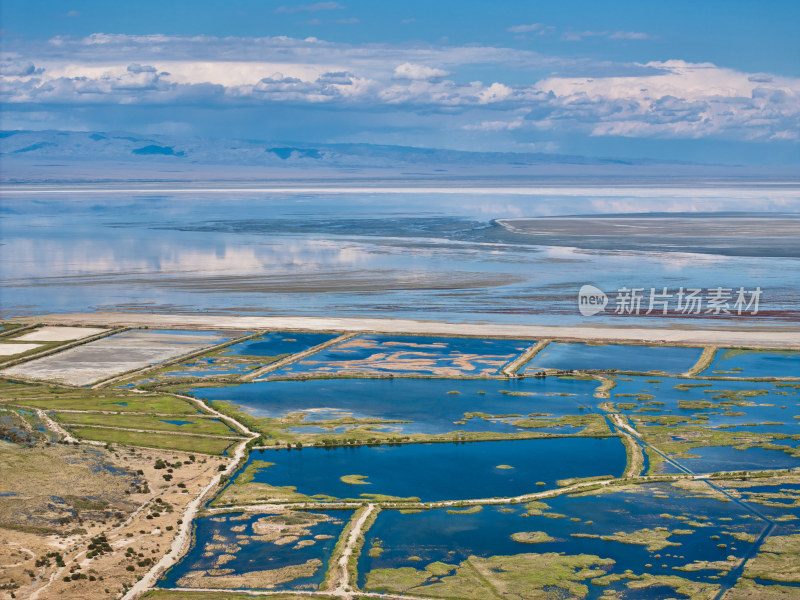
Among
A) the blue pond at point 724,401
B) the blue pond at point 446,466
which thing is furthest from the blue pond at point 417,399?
the blue pond at point 446,466

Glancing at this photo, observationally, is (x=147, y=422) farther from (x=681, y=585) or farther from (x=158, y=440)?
(x=681, y=585)

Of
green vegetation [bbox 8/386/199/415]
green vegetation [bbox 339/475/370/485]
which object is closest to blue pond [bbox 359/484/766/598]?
green vegetation [bbox 339/475/370/485]

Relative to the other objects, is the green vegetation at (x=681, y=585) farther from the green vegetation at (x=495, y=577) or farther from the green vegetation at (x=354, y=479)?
the green vegetation at (x=354, y=479)

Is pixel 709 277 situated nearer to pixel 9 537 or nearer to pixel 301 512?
pixel 301 512

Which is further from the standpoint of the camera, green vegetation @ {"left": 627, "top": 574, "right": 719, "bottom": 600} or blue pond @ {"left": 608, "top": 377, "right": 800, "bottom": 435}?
blue pond @ {"left": 608, "top": 377, "right": 800, "bottom": 435}

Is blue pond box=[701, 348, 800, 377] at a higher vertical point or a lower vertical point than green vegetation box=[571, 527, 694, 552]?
higher

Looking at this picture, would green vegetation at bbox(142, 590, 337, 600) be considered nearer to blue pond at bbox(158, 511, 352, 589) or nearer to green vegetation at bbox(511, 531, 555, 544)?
blue pond at bbox(158, 511, 352, 589)

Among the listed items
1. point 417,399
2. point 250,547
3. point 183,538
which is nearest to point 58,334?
point 417,399

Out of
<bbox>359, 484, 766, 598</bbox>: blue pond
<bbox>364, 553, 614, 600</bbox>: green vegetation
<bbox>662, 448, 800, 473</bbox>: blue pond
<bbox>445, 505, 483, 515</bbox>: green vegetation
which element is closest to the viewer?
<bbox>364, 553, 614, 600</bbox>: green vegetation
